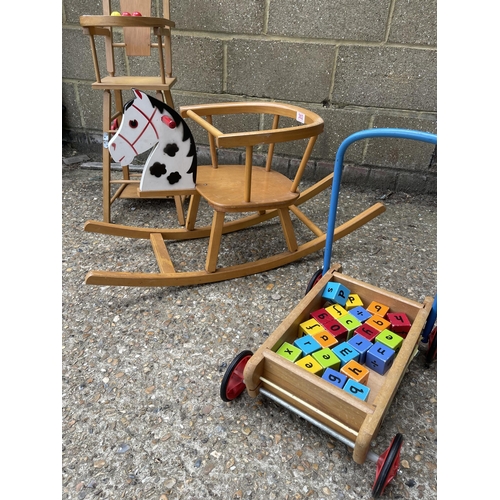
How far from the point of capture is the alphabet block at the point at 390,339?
1.17m

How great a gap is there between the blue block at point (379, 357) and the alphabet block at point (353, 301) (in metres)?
0.19

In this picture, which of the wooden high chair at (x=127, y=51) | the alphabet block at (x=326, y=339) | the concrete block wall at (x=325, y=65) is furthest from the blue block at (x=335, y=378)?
the concrete block wall at (x=325, y=65)

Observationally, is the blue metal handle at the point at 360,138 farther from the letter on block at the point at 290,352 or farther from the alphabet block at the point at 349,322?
the letter on block at the point at 290,352

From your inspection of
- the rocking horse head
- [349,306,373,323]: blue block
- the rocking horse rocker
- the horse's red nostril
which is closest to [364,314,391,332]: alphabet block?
[349,306,373,323]: blue block

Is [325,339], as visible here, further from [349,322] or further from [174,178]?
[174,178]

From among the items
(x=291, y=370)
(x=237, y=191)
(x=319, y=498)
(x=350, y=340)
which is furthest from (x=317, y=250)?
(x=319, y=498)

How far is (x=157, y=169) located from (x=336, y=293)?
2.63ft

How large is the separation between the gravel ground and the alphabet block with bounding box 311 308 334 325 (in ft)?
0.68

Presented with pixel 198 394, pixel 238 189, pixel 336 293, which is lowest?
pixel 198 394

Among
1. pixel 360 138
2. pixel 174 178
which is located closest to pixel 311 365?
pixel 360 138

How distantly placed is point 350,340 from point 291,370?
28 centimetres

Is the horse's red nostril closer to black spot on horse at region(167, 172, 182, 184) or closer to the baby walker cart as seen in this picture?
black spot on horse at region(167, 172, 182, 184)

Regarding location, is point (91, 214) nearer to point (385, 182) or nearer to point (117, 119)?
point (117, 119)

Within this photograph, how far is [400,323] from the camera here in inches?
48.6
